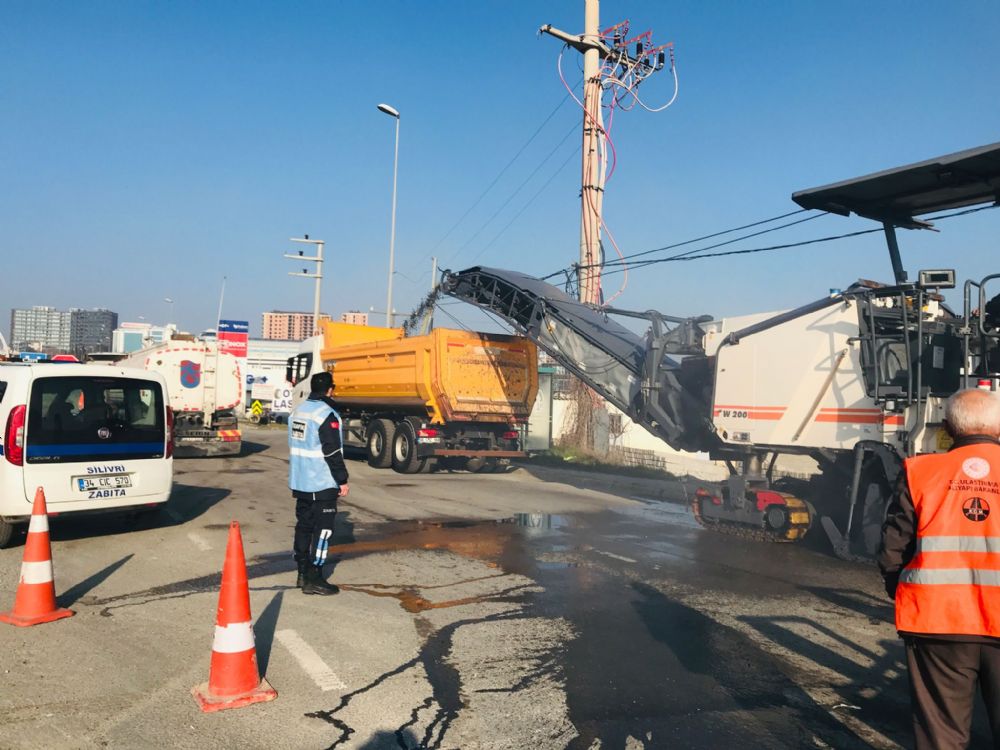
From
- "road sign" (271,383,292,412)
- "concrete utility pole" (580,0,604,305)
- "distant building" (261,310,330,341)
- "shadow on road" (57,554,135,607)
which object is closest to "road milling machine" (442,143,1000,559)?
"shadow on road" (57,554,135,607)

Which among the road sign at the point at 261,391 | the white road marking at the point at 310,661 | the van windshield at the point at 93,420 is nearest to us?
the white road marking at the point at 310,661

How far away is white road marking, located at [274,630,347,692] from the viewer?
14.7ft

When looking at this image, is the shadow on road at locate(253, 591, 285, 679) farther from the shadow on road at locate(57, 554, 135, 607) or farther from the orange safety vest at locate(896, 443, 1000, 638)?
the orange safety vest at locate(896, 443, 1000, 638)

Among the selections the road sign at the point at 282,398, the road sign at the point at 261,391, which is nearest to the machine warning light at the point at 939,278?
the road sign at the point at 282,398

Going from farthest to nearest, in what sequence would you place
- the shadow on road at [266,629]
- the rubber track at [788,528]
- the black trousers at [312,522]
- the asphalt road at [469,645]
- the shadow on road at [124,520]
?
the rubber track at [788,528] → the shadow on road at [124,520] → the black trousers at [312,522] → the shadow on road at [266,629] → the asphalt road at [469,645]

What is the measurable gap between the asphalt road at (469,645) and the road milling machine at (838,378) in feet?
2.21

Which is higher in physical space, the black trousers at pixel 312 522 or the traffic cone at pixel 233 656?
the black trousers at pixel 312 522

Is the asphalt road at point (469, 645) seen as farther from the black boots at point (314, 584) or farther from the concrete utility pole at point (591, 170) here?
the concrete utility pole at point (591, 170)

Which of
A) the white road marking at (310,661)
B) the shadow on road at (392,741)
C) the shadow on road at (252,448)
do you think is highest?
the shadow on road at (252,448)

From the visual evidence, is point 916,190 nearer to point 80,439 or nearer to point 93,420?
point 93,420

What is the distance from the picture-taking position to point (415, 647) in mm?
5156

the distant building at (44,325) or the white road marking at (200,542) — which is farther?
the distant building at (44,325)

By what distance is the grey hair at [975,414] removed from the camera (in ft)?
9.50

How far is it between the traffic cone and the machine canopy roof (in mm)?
7237
